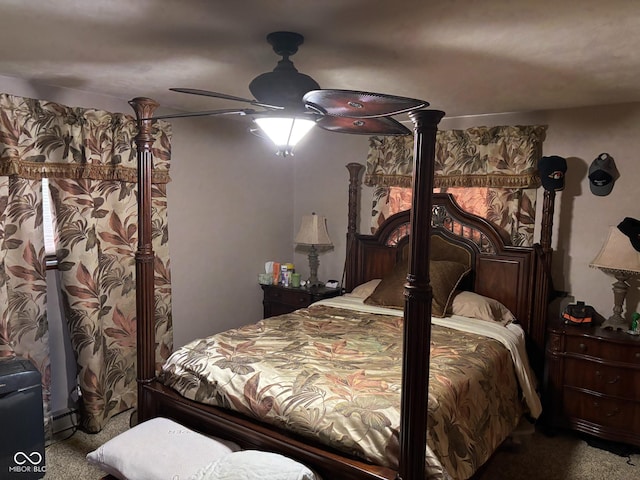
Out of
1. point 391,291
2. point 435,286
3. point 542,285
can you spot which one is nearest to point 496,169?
point 542,285

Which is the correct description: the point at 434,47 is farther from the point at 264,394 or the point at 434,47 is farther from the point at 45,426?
the point at 45,426

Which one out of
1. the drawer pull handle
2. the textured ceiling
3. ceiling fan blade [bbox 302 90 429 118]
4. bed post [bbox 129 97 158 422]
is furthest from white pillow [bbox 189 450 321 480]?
the drawer pull handle

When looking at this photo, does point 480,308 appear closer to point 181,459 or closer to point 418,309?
point 418,309

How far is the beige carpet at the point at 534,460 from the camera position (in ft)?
8.81

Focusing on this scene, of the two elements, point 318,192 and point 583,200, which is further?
point 318,192

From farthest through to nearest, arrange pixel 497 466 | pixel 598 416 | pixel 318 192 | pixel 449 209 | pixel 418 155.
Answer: pixel 318 192
pixel 449 209
pixel 598 416
pixel 497 466
pixel 418 155

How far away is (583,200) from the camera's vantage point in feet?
11.2

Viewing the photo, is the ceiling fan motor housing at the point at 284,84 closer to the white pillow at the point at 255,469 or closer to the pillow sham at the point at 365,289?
the white pillow at the point at 255,469

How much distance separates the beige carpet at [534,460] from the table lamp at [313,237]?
2017 millimetres

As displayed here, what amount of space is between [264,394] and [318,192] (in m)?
2.75

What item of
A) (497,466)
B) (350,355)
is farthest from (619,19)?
(497,466)

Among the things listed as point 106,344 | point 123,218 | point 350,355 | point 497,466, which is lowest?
point 497,466

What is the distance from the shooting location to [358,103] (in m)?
1.70

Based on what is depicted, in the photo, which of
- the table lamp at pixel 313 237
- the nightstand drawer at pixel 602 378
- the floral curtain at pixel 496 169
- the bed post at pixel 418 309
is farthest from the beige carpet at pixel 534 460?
the table lamp at pixel 313 237
